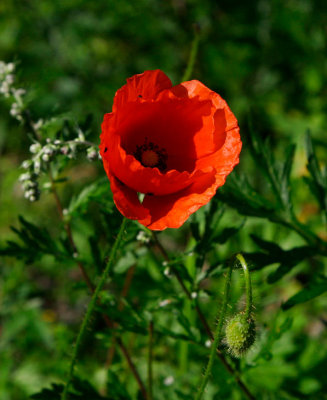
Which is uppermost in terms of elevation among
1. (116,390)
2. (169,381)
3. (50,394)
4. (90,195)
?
(90,195)

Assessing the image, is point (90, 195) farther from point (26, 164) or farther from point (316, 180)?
point (316, 180)

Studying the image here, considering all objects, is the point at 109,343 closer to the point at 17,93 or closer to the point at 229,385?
the point at 229,385

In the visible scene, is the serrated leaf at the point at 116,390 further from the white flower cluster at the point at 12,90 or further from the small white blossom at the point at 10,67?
the small white blossom at the point at 10,67

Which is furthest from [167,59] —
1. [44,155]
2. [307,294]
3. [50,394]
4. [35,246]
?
[50,394]

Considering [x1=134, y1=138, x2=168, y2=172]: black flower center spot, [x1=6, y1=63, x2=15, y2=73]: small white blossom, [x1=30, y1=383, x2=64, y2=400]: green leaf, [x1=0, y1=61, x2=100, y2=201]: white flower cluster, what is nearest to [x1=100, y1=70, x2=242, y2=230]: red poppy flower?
[x1=134, y1=138, x2=168, y2=172]: black flower center spot

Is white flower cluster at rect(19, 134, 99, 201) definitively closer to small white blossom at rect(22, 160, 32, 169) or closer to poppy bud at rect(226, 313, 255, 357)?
small white blossom at rect(22, 160, 32, 169)

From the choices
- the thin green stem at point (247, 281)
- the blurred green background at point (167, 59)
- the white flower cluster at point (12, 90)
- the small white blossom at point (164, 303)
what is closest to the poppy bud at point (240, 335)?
the thin green stem at point (247, 281)

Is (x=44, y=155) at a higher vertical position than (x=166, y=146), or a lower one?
higher
